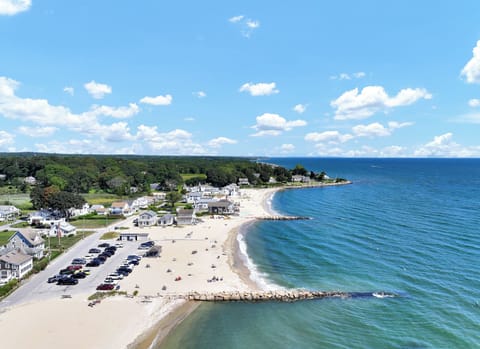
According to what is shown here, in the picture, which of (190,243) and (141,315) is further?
(190,243)

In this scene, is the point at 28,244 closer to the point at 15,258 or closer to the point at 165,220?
the point at 15,258

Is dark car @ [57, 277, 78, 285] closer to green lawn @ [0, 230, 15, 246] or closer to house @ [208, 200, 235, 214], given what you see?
green lawn @ [0, 230, 15, 246]

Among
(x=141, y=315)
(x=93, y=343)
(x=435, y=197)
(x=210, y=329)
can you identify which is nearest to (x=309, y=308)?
(x=210, y=329)

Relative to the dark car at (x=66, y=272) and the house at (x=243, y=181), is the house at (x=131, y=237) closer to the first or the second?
the dark car at (x=66, y=272)

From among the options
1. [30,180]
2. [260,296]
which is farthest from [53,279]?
[30,180]

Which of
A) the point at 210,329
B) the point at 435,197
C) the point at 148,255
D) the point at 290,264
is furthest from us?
the point at 435,197

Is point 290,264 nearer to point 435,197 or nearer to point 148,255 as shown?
point 148,255
